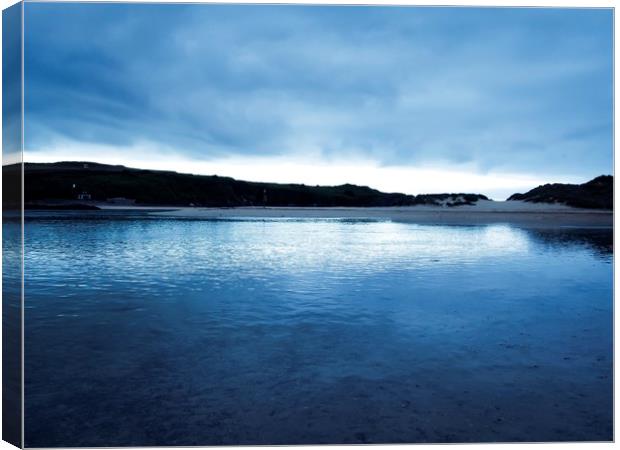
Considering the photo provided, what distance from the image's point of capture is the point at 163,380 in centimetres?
438

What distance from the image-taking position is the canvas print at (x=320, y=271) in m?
3.91

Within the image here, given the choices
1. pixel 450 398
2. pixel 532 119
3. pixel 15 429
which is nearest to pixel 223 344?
pixel 15 429

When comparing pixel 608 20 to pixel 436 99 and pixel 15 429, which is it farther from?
pixel 15 429

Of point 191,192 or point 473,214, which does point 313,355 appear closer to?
point 473,214

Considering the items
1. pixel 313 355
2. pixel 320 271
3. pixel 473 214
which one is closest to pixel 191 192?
pixel 473 214

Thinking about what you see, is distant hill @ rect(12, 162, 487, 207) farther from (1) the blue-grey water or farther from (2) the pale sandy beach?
(1) the blue-grey water

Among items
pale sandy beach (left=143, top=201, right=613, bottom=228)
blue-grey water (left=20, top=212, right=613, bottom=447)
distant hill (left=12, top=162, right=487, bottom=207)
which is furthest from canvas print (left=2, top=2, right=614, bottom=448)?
distant hill (left=12, top=162, right=487, bottom=207)

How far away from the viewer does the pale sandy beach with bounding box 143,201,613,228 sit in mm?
24139

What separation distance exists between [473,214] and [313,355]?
29.4 metres

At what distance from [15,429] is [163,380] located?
48.0 inches

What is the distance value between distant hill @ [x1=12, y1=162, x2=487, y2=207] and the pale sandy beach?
0.86 meters

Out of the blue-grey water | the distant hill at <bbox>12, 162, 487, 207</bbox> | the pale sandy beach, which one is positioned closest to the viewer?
the blue-grey water

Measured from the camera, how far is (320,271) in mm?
10203

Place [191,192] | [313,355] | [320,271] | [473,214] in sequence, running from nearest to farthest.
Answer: [313,355]
[320,271]
[473,214]
[191,192]
